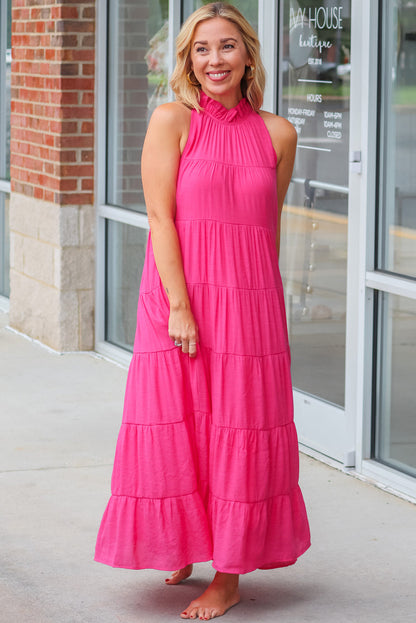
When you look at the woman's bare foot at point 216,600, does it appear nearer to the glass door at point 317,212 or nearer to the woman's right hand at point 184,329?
the woman's right hand at point 184,329

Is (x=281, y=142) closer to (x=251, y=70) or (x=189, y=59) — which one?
(x=251, y=70)

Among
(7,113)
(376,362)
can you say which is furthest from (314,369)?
(7,113)

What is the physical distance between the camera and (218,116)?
401 centimetres

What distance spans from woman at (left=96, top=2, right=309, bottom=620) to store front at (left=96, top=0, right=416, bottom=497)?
1.52m

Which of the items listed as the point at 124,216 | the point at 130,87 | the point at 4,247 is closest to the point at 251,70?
the point at 124,216

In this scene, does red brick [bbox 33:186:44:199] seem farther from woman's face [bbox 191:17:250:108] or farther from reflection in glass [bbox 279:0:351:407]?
woman's face [bbox 191:17:250:108]

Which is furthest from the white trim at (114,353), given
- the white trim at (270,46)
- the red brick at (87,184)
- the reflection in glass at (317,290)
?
the white trim at (270,46)

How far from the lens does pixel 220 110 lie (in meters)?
4.02

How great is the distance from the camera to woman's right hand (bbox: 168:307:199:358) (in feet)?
12.9

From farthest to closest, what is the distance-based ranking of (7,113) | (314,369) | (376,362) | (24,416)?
(7,113)
(24,416)
(314,369)
(376,362)

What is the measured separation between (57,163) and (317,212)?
2.58 m

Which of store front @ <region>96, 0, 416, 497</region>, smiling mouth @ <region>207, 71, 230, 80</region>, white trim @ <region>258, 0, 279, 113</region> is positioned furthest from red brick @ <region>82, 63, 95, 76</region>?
smiling mouth @ <region>207, 71, 230, 80</region>

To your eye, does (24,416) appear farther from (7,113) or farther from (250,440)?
(7,113)

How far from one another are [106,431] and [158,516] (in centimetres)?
254
